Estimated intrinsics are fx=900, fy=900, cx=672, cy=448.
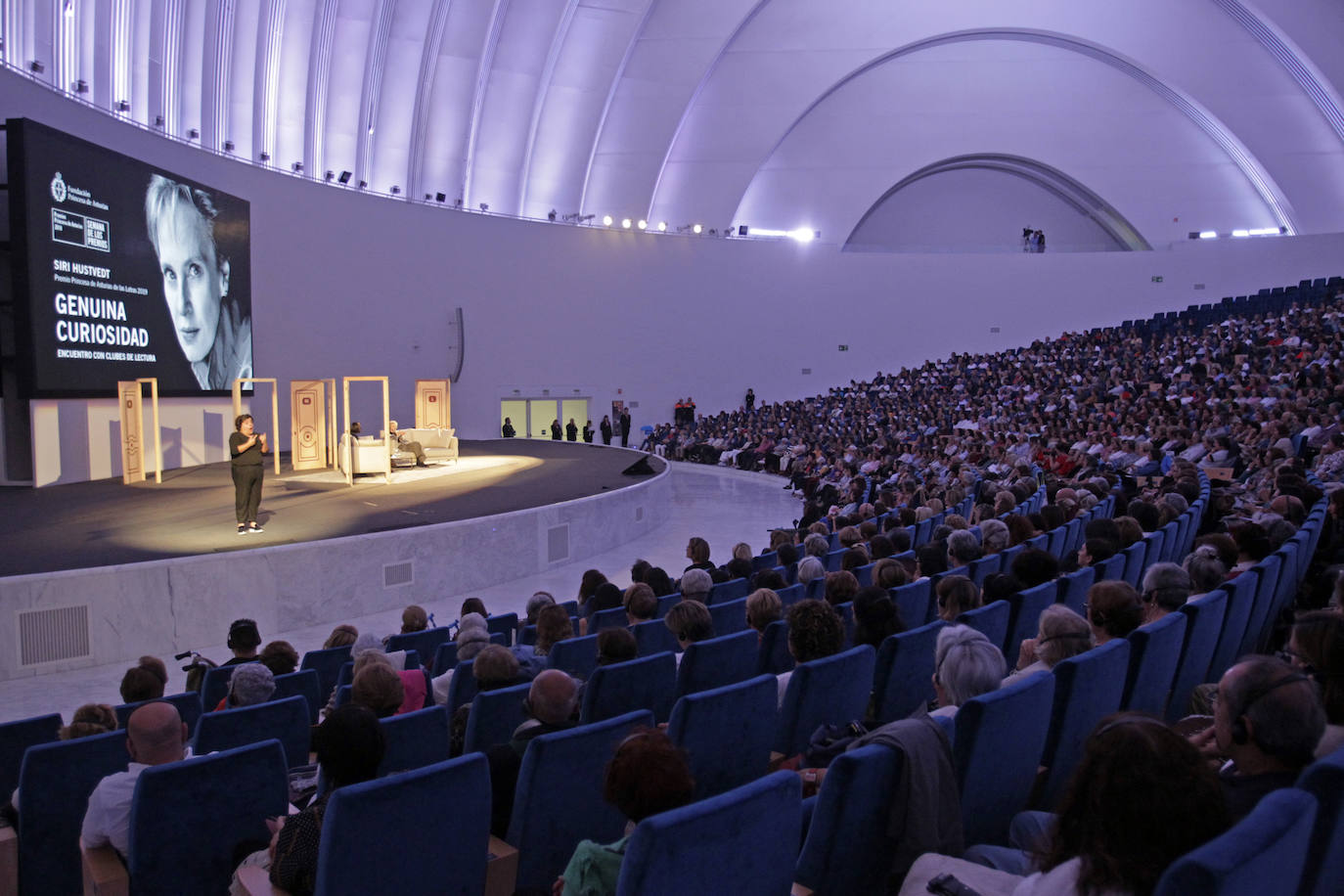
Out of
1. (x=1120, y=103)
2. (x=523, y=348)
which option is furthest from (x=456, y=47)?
(x=1120, y=103)

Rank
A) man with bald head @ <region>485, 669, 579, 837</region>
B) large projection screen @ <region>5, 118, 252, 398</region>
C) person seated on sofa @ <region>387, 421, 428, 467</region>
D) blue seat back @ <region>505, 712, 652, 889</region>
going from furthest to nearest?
1. person seated on sofa @ <region>387, 421, 428, 467</region>
2. large projection screen @ <region>5, 118, 252, 398</region>
3. man with bald head @ <region>485, 669, 579, 837</region>
4. blue seat back @ <region>505, 712, 652, 889</region>

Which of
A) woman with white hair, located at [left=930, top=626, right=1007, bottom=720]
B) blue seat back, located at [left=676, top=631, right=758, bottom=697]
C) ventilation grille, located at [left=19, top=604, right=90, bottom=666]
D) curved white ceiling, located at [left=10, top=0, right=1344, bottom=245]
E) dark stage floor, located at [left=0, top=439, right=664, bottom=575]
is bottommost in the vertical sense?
ventilation grille, located at [left=19, top=604, right=90, bottom=666]

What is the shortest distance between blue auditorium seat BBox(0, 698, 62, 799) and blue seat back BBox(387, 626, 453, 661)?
1.98m

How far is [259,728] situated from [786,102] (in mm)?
25504

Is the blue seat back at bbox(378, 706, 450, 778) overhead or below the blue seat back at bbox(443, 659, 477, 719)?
overhead

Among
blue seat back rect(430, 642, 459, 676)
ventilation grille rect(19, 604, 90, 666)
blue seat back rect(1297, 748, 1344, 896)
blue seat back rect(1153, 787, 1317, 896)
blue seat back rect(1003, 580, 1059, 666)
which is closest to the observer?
blue seat back rect(1153, 787, 1317, 896)

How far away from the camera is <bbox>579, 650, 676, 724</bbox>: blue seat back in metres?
3.36

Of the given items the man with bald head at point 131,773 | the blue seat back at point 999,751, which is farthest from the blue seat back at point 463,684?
the blue seat back at point 999,751

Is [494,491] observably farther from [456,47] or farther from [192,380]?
[456,47]

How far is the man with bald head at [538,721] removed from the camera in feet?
9.21

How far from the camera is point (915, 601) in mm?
4887

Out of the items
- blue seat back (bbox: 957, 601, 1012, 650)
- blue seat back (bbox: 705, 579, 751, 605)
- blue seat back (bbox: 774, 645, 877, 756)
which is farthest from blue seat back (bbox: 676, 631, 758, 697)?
blue seat back (bbox: 705, 579, 751, 605)

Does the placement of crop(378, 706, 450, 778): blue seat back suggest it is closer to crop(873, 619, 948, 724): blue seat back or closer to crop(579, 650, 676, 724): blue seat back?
crop(579, 650, 676, 724): blue seat back

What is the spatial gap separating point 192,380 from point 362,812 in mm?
14271
